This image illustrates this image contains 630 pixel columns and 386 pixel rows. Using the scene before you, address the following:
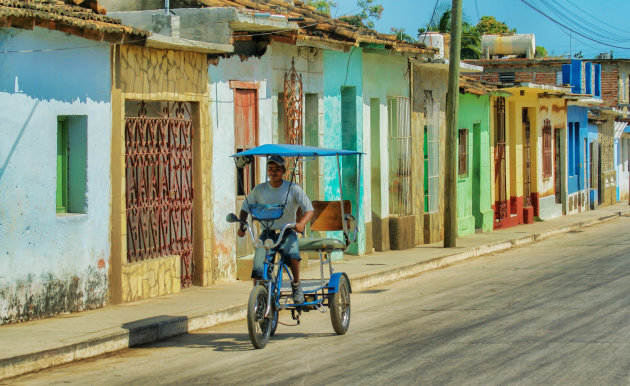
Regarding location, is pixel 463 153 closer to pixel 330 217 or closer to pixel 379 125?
pixel 379 125

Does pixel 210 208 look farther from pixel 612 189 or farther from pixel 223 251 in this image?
pixel 612 189

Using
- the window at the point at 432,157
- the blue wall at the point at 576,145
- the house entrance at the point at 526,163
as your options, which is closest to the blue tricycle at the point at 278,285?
the window at the point at 432,157

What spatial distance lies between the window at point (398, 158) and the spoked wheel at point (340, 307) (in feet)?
36.4

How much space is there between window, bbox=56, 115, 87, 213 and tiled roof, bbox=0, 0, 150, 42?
3.54 feet

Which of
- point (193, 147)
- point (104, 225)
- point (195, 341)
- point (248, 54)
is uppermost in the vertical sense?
point (248, 54)

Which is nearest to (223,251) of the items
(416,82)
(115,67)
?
(115,67)

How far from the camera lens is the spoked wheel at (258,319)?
32.7 feet

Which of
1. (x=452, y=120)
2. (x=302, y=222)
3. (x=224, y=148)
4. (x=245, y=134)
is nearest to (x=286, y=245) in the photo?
(x=302, y=222)

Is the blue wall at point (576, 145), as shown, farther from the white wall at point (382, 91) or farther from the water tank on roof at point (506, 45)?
the white wall at point (382, 91)

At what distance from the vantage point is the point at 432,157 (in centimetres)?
2509

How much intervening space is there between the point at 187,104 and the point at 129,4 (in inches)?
103

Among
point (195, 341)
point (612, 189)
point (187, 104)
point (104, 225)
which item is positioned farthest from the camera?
point (612, 189)

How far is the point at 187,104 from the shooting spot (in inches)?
600

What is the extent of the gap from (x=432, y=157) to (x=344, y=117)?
5.04m
